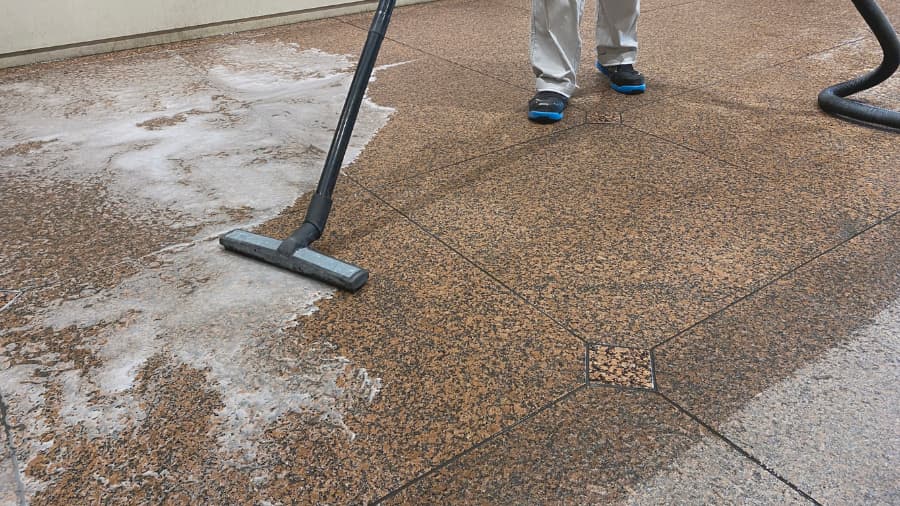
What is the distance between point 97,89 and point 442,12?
1892mm

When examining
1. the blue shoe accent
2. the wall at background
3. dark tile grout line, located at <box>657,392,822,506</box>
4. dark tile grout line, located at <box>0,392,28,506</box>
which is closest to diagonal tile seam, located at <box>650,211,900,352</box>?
dark tile grout line, located at <box>657,392,822,506</box>

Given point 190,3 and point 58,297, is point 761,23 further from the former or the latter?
point 58,297

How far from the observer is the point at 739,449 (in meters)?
0.97

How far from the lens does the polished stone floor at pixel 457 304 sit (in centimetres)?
96

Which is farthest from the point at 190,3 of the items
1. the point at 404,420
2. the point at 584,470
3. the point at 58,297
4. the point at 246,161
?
the point at 584,470

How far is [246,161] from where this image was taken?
192 centimetres

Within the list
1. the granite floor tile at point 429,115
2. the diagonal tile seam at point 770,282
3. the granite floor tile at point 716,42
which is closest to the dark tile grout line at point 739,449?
the diagonal tile seam at point 770,282

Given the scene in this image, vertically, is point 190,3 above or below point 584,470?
above

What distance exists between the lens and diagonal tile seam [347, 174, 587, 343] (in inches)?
48.6

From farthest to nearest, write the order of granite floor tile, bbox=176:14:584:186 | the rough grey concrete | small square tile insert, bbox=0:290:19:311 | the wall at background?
1. the wall at background
2. granite floor tile, bbox=176:14:584:186
3. small square tile insert, bbox=0:290:19:311
4. the rough grey concrete

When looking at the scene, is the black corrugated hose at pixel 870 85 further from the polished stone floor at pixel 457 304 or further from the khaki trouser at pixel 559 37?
the khaki trouser at pixel 559 37

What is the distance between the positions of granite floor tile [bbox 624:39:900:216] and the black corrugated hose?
35 millimetres

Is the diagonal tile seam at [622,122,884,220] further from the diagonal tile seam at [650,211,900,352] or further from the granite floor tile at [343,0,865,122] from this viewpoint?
the granite floor tile at [343,0,865,122]

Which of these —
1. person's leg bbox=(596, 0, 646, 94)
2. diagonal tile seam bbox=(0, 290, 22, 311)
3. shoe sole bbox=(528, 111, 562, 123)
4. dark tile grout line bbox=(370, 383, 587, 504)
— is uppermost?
person's leg bbox=(596, 0, 646, 94)
